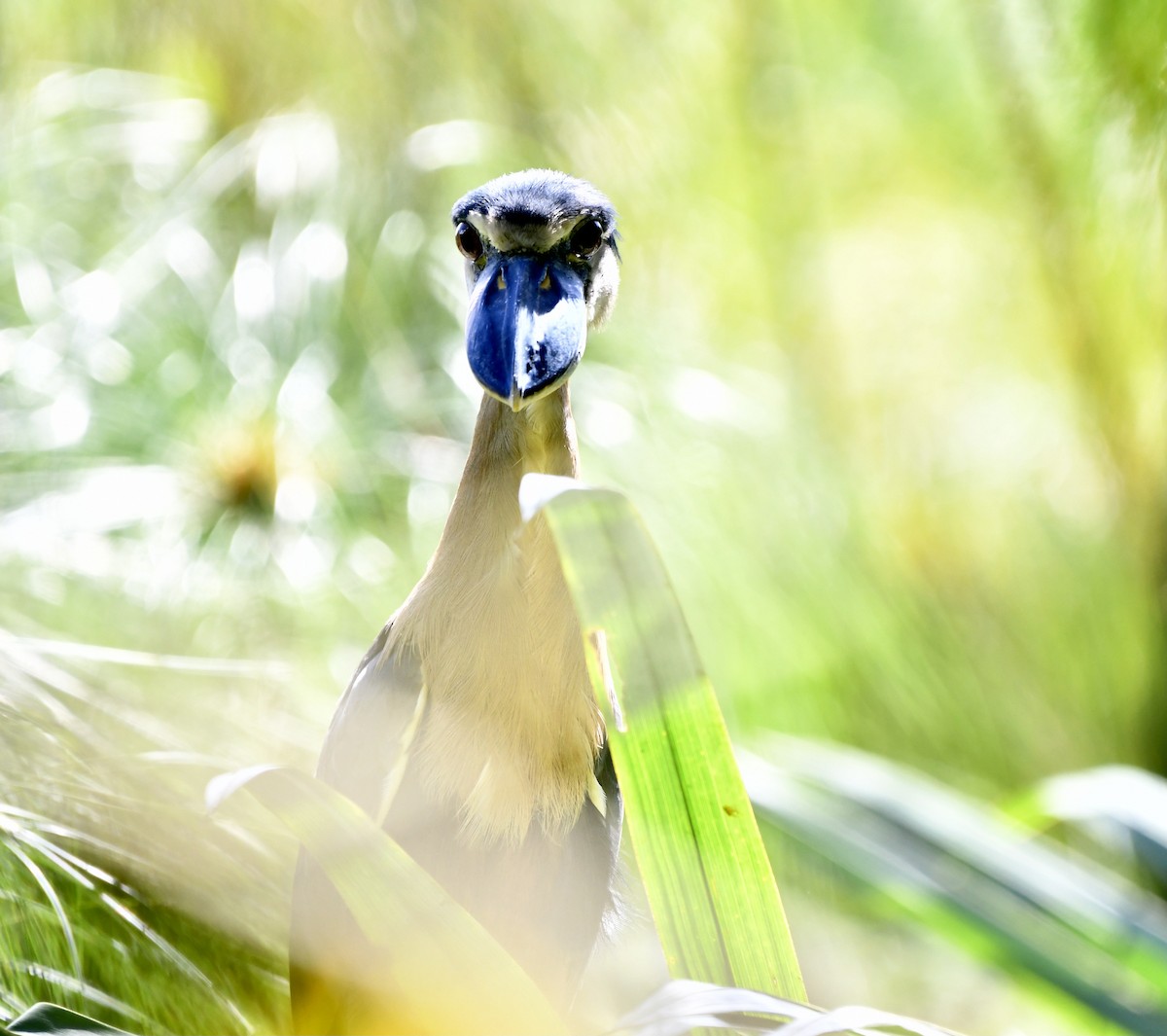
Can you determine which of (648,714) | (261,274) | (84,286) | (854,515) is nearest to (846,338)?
(854,515)

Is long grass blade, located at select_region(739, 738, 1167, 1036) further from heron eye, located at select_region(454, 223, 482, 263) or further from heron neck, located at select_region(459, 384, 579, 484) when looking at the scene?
heron eye, located at select_region(454, 223, 482, 263)

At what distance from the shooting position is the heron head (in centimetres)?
48

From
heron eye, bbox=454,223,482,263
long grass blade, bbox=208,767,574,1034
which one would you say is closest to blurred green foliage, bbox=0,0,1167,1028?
heron eye, bbox=454,223,482,263

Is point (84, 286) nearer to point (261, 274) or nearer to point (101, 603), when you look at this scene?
point (261, 274)

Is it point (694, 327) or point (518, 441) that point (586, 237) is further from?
point (694, 327)

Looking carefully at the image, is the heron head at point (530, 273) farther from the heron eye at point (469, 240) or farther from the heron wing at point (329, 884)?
the heron wing at point (329, 884)

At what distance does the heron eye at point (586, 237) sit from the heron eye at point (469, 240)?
5 cm

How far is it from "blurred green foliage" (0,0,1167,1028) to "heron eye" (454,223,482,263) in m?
0.41

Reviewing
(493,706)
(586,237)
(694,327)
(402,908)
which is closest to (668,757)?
(402,908)

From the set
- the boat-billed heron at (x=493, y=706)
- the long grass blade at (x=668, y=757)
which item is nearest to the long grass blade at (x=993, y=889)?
the boat-billed heron at (x=493, y=706)

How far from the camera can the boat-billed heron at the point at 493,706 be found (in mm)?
533

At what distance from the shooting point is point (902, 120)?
1037 mm

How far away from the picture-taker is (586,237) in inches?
22.3

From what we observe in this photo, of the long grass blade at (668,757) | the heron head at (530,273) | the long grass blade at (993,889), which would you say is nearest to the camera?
the long grass blade at (668,757)
